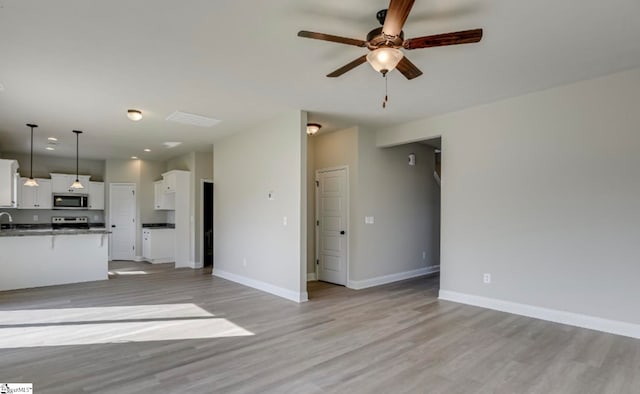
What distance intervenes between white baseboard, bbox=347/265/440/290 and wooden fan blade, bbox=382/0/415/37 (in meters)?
4.11

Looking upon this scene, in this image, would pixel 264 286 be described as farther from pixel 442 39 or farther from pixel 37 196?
pixel 37 196

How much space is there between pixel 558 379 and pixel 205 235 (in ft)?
23.7

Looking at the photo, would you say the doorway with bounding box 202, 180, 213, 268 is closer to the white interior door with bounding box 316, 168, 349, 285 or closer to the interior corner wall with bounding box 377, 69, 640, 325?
the white interior door with bounding box 316, 168, 349, 285

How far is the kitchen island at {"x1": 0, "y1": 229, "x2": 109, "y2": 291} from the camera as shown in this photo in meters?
5.52

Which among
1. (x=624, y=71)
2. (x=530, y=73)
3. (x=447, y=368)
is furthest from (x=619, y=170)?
(x=447, y=368)

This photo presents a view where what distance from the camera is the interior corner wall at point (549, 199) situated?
137 inches

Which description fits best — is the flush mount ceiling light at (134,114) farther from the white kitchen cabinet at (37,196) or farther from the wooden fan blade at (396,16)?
the white kitchen cabinet at (37,196)

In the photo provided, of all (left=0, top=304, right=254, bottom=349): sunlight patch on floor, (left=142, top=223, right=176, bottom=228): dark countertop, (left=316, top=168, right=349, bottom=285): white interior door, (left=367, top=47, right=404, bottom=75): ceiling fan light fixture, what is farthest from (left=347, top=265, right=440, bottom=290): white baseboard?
(left=142, top=223, right=176, bottom=228): dark countertop

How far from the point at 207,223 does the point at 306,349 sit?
6.01 meters

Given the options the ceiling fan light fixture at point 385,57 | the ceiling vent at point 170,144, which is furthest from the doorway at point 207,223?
the ceiling fan light fixture at point 385,57

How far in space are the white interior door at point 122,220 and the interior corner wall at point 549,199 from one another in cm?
783

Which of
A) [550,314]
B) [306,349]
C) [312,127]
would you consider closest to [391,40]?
[306,349]

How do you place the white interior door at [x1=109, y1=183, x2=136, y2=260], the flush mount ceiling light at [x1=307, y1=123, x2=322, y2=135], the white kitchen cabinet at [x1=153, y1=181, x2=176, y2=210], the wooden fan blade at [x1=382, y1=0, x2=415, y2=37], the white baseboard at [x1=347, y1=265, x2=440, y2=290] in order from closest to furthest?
the wooden fan blade at [x1=382, y1=0, x2=415, y2=37]
the flush mount ceiling light at [x1=307, y1=123, x2=322, y2=135]
the white baseboard at [x1=347, y1=265, x2=440, y2=290]
the white kitchen cabinet at [x1=153, y1=181, x2=176, y2=210]
the white interior door at [x1=109, y1=183, x2=136, y2=260]

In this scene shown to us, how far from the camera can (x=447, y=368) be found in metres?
2.72
